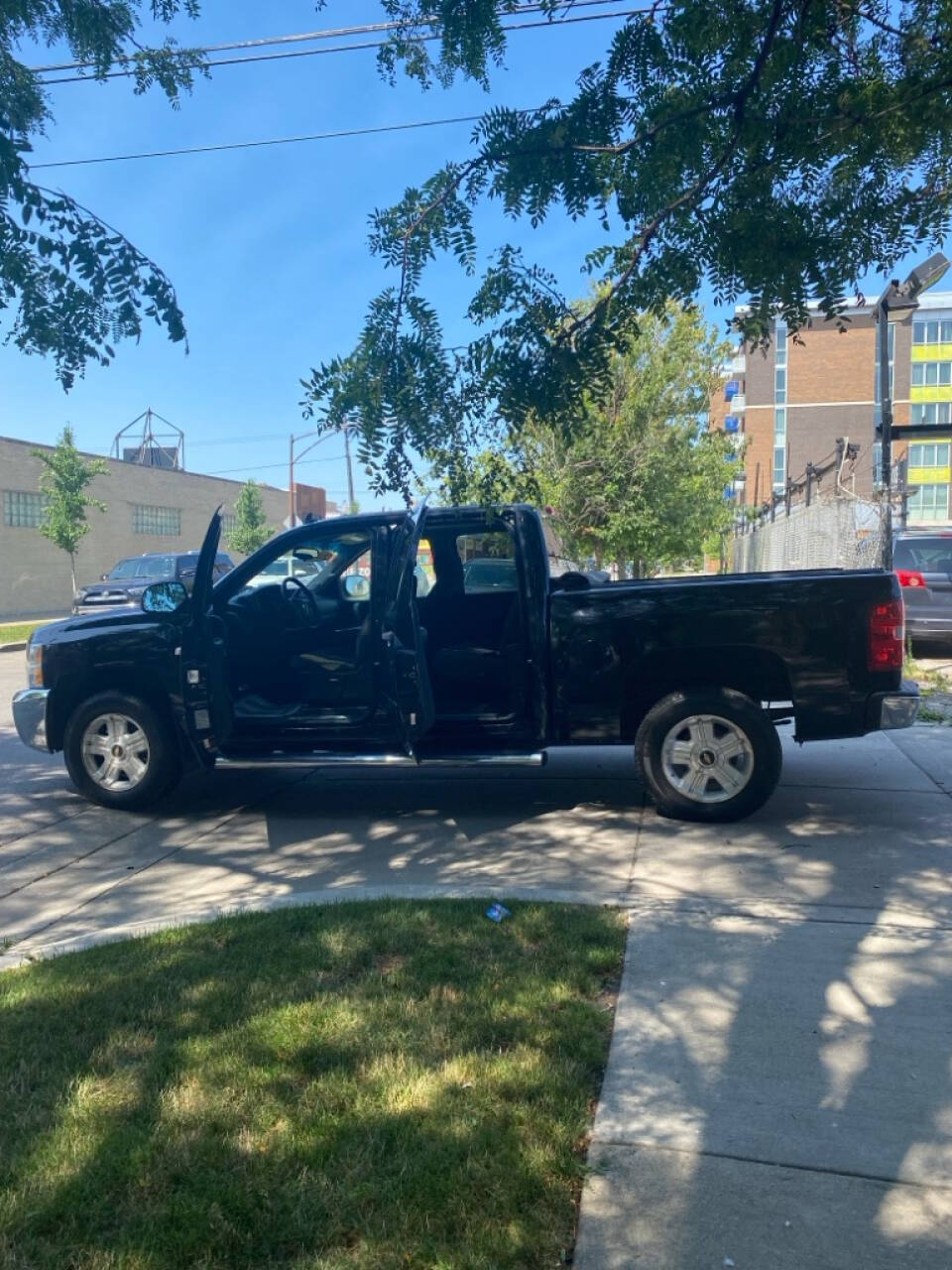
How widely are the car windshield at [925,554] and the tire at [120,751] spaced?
1112cm

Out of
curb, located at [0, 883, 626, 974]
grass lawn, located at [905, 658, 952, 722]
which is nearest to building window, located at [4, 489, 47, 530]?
grass lawn, located at [905, 658, 952, 722]

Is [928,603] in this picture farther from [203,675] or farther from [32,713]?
[32,713]

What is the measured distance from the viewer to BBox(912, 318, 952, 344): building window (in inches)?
2832

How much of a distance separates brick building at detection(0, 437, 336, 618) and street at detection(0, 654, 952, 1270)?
72.2ft

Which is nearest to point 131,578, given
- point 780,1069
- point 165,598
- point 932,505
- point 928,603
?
point 928,603

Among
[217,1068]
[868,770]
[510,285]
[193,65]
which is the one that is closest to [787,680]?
[868,770]

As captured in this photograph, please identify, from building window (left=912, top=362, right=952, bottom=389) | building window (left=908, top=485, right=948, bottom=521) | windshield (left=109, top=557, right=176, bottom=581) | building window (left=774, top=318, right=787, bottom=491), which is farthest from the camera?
building window (left=774, top=318, right=787, bottom=491)

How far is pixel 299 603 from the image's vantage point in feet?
24.1

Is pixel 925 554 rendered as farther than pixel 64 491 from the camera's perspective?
No

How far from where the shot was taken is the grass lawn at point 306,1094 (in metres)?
2.70

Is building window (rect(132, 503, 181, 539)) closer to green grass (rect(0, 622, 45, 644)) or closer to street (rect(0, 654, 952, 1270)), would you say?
green grass (rect(0, 622, 45, 644))

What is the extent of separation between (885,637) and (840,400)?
74529 millimetres

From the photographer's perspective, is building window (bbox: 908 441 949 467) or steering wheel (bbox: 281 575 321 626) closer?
steering wheel (bbox: 281 575 321 626)

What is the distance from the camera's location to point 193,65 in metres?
7.22
